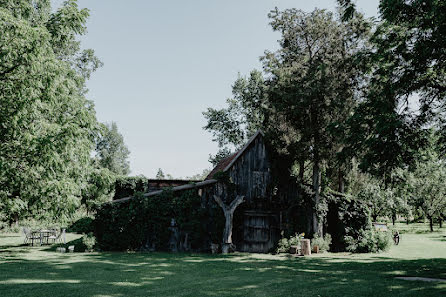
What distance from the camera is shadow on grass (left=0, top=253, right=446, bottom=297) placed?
28.7ft

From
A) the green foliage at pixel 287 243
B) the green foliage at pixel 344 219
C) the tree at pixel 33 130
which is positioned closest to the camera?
the tree at pixel 33 130

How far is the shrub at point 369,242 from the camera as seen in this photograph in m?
20.6

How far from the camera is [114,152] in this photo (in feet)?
244

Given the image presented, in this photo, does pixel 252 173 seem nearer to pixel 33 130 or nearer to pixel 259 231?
pixel 259 231

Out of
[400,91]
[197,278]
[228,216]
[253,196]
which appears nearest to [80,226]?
[228,216]

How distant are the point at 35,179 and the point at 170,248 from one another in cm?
1159

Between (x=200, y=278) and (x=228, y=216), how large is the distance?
8.71 metres

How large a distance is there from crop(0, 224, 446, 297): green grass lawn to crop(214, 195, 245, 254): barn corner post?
155 inches

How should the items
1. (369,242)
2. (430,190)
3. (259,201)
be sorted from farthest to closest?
1. (430,190)
2. (259,201)
3. (369,242)

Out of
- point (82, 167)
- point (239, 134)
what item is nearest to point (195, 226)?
point (82, 167)

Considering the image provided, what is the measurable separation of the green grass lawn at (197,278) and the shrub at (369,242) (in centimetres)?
627

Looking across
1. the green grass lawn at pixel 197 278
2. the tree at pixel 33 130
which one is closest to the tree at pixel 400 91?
the green grass lawn at pixel 197 278

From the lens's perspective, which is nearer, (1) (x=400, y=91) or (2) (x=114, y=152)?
(1) (x=400, y=91)

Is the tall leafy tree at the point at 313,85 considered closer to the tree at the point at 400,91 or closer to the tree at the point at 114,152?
the tree at the point at 400,91
